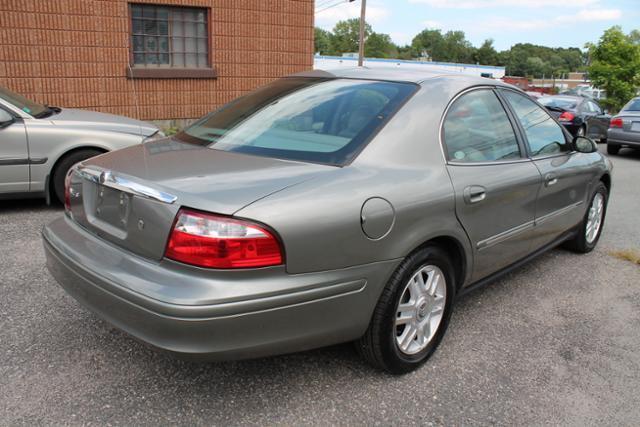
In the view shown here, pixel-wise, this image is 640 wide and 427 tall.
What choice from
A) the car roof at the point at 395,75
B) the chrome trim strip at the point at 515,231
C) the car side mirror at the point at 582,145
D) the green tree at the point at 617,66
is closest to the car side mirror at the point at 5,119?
the car roof at the point at 395,75

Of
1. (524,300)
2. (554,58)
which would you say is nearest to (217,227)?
(524,300)

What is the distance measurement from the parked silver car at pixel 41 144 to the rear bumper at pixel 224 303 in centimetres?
332

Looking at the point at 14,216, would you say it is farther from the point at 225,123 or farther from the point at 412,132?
the point at 412,132

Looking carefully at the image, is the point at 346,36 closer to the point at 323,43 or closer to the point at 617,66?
the point at 323,43

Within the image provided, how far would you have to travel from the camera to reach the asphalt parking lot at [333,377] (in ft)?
8.30

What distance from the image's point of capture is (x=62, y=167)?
5531 mm

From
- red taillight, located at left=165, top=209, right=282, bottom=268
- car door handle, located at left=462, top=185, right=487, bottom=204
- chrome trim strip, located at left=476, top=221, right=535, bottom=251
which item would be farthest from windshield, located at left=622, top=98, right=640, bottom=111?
red taillight, located at left=165, top=209, right=282, bottom=268

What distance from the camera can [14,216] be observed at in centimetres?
548

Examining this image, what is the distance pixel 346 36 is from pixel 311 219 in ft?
417

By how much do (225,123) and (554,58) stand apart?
13955 cm

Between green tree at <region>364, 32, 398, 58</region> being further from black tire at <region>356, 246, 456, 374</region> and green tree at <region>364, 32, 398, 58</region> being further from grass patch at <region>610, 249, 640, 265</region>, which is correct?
black tire at <region>356, 246, 456, 374</region>

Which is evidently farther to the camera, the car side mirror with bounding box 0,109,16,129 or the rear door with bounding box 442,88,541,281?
the car side mirror with bounding box 0,109,16,129

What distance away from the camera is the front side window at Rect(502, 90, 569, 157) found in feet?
12.6

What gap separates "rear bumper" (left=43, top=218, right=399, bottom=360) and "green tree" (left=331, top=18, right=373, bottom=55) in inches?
4734
